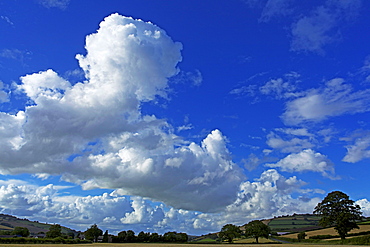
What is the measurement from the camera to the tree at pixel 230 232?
17162 centimetres

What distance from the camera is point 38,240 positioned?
13012 centimetres

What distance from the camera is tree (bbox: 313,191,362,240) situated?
10412 cm

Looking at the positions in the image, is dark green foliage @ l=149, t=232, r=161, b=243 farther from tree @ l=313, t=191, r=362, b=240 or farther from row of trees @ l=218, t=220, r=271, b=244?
tree @ l=313, t=191, r=362, b=240

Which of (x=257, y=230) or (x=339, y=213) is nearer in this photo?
(x=339, y=213)

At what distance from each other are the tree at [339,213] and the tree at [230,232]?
231 feet

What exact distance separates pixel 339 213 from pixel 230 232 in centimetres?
7891

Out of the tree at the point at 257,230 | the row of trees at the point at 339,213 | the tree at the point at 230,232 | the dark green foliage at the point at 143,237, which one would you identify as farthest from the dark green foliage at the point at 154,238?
the row of trees at the point at 339,213

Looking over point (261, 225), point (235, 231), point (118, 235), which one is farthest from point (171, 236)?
point (261, 225)

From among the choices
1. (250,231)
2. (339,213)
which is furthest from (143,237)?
(339,213)

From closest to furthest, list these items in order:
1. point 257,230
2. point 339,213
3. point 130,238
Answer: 1. point 339,213
2. point 257,230
3. point 130,238

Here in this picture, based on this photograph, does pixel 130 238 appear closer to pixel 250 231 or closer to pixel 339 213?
pixel 250 231

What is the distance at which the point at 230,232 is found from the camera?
174 metres

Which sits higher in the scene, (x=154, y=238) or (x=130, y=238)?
(x=130, y=238)

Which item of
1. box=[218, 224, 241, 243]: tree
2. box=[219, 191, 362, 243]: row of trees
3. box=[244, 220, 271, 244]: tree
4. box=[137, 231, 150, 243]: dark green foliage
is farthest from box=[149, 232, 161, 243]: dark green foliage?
box=[219, 191, 362, 243]: row of trees
